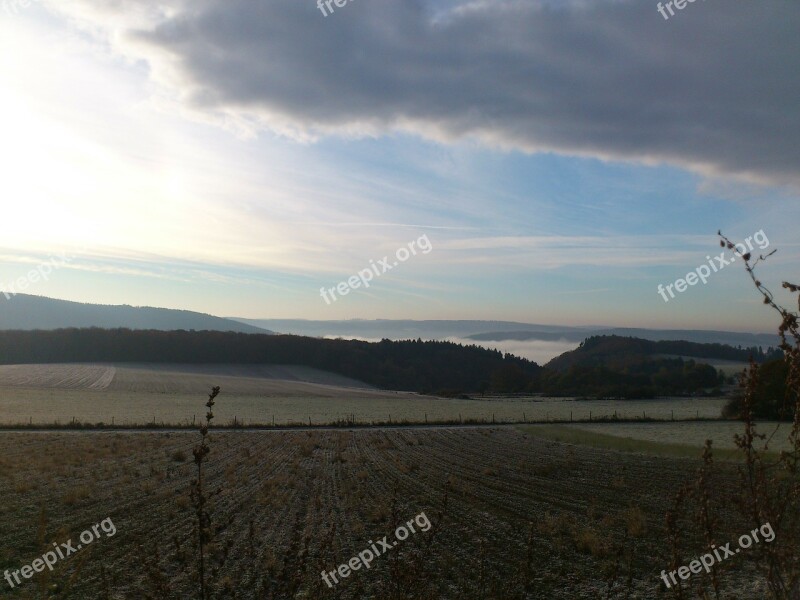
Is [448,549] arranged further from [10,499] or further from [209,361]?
[209,361]

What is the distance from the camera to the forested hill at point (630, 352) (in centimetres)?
13000

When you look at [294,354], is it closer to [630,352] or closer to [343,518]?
[630,352]

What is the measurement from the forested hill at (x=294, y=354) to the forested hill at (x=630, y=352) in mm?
19775

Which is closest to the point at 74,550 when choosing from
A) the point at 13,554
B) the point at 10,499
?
the point at 13,554

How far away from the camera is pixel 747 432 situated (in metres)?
3.09

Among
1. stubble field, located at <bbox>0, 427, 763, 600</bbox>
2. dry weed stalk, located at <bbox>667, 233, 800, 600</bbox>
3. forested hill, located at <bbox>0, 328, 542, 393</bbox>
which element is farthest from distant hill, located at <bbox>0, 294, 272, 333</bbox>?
dry weed stalk, located at <bbox>667, 233, 800, 600</bbox>

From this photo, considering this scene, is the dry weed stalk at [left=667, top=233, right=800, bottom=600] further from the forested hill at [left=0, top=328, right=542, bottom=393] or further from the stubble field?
the forested hill at [left=0, top=328, right=542, bottom=393]

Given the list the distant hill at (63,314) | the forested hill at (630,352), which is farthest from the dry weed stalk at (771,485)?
the distant hill at (63,314)

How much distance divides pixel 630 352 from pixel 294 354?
78106mm

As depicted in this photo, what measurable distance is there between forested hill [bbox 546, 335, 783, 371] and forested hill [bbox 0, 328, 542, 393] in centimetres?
1978

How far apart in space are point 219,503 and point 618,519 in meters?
11.4

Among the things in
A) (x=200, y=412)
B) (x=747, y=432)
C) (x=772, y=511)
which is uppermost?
(x=747, y=432)

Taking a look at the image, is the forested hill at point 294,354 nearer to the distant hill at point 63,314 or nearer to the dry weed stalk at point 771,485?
the distant hill at point 63,314

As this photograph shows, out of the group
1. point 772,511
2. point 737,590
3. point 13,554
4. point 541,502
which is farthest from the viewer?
point 541,502
